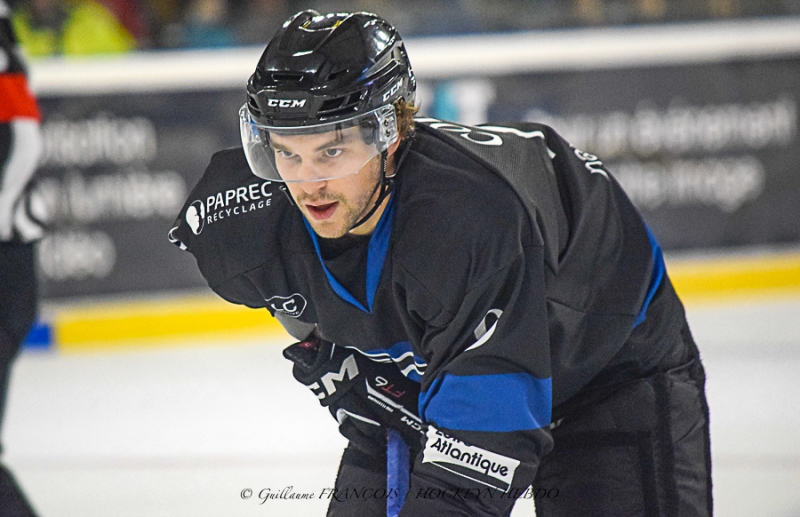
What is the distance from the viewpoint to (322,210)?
4.71 ft

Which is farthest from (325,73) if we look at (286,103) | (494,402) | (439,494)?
(439,494)

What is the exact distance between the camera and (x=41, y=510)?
2.62 meters

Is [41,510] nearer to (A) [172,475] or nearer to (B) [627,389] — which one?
(A) [172,475]

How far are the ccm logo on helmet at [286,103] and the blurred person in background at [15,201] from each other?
88 centimetres

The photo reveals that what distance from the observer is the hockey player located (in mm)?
1361

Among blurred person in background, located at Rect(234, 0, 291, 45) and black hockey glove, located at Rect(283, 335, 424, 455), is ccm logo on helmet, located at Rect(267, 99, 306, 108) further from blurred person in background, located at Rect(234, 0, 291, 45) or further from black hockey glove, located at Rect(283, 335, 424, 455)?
blurred person in background, located at Rect(234, 0, 291, 45)

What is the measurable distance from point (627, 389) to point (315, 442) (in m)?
1.59

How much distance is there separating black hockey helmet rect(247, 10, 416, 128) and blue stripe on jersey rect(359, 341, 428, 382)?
0.39 meters

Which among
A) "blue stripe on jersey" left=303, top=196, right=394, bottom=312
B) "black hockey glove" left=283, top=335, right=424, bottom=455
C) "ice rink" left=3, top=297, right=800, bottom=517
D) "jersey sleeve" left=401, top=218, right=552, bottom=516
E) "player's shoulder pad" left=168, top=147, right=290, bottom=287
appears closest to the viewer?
"jersey sleeve" left=401, top=218, right=552, bottom=516

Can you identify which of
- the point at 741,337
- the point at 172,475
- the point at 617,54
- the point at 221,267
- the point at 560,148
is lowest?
the point at 741,337

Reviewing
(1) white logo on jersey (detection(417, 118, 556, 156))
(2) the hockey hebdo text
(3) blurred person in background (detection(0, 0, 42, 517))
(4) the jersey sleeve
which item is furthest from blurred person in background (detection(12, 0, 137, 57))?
(4) the jersey sleeve

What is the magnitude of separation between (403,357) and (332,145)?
0.38 meters

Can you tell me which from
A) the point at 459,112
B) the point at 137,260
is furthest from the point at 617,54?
the point at 137,260

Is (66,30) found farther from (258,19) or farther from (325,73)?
(325,73)
